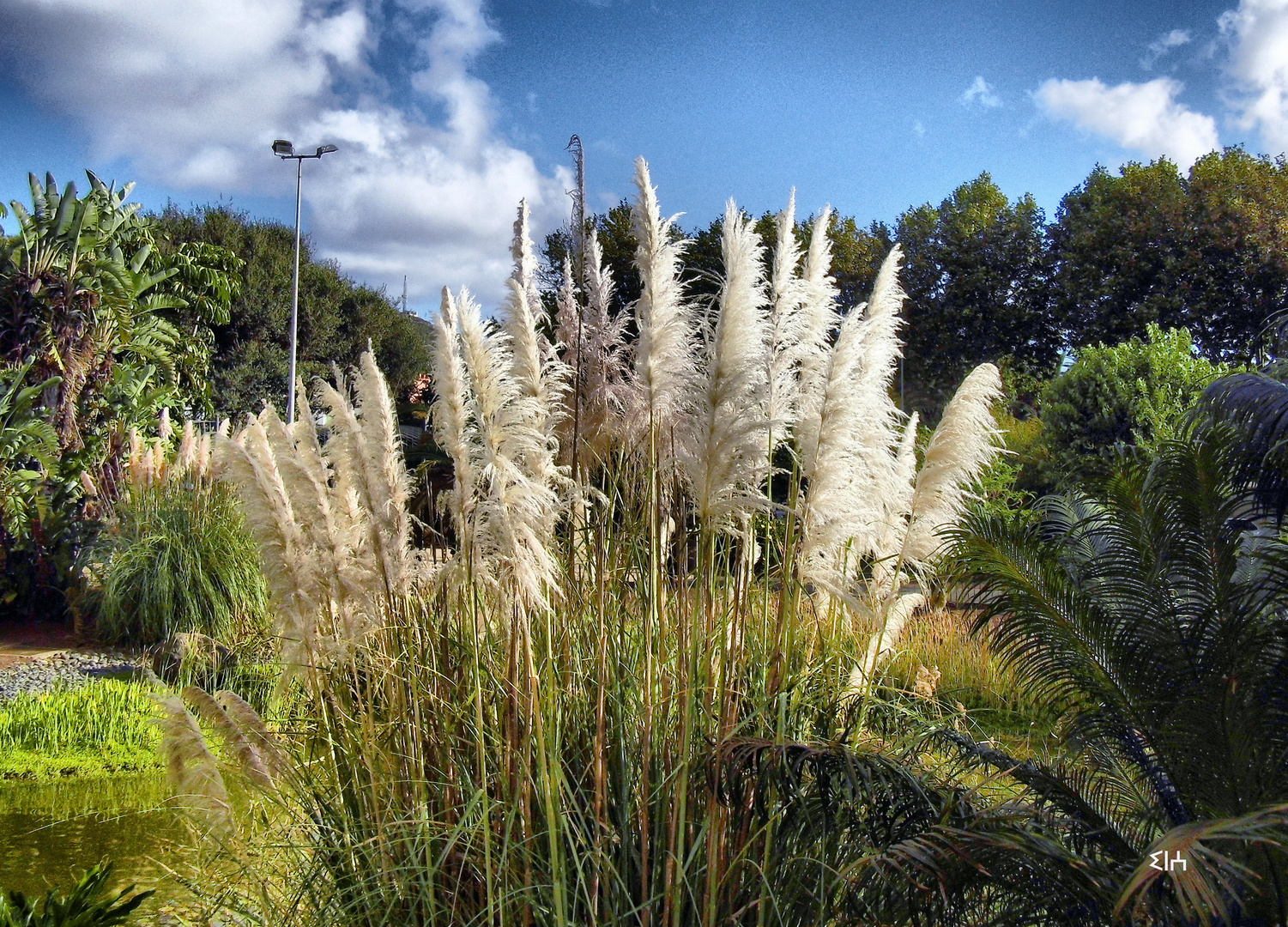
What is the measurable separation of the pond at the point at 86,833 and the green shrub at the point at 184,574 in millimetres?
1913

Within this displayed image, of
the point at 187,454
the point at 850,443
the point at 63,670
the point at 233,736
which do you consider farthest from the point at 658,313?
the point at 187,454

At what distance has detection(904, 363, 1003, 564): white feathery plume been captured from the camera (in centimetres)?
343

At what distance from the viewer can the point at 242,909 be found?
9.90ft

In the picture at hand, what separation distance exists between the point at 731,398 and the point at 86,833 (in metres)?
5.08

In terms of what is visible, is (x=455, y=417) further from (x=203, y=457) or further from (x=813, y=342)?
(x=203, y=457)

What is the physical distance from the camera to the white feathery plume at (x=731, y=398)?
260 cm

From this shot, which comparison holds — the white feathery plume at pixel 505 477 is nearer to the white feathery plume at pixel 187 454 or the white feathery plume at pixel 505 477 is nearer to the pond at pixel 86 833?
the pond at pixel 86 833

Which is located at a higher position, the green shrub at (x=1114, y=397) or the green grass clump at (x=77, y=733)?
the green shrub at (x=1114, y=397)

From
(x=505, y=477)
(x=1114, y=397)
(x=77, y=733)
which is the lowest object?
(x=77, y=733)

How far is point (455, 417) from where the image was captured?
9.11ft

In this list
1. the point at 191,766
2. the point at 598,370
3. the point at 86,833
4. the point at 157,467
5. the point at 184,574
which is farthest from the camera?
the point at 157,467

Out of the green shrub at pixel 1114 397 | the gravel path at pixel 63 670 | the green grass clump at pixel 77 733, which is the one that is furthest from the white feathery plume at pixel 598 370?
the green shrub at pixel 1114 397

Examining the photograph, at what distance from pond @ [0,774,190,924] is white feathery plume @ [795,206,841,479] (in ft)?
10.3

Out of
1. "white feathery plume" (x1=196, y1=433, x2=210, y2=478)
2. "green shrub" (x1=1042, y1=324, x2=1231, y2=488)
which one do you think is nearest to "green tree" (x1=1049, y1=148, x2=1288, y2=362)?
"green shrub" (x1=1042, y1=324, x2=1231, y2=488)
